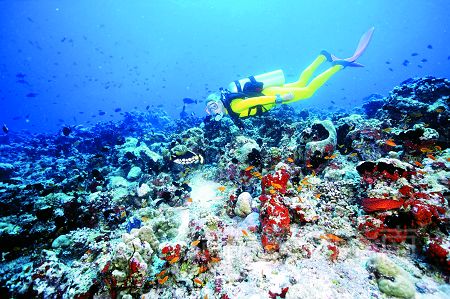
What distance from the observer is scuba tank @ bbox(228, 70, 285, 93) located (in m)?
9.48

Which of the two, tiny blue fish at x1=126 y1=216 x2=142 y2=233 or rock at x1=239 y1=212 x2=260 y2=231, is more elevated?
tiny blue fish at x1=126 y1=216 x2=142 y2=233

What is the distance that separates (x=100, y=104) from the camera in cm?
16500

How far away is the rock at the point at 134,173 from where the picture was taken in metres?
9.07

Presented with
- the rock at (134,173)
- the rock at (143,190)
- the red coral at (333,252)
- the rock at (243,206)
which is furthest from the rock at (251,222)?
the rock at (134,173)

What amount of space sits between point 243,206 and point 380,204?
8.52 feet

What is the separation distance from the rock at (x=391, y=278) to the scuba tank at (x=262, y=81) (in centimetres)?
760

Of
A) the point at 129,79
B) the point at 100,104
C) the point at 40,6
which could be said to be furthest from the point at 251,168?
the point at 129,79

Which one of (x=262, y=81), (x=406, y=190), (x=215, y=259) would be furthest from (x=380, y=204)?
(x=262, y=81)

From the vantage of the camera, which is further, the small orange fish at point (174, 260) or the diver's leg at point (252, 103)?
the diver's leg at point (252, 103)

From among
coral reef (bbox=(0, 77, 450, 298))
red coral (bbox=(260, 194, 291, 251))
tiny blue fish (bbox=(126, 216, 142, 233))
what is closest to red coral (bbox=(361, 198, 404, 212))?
coral reef (bbox=(0, 77, 450, 298))

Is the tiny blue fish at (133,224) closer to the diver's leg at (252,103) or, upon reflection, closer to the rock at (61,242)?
the rock at (61,242)

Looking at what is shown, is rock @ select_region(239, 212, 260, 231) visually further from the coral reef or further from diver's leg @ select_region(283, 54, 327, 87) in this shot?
diver's leg @ select_region(283, 54, 327, 87)

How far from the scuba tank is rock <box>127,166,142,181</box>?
5.00 metres

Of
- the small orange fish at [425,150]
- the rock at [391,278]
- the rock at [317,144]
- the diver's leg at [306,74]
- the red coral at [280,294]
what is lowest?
the rock at [391,278]
